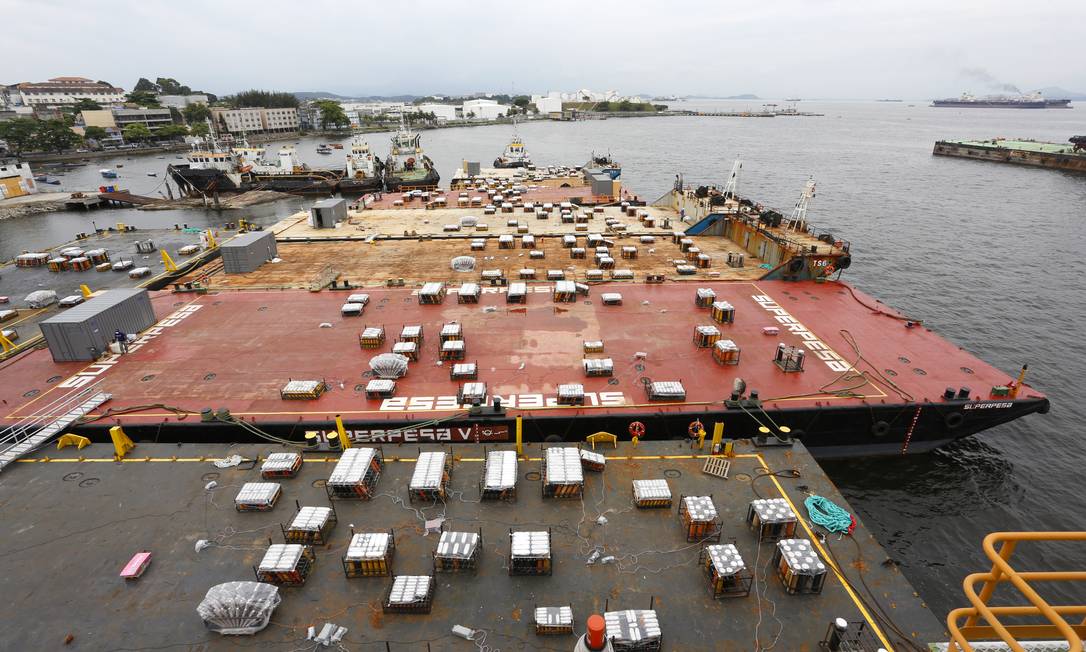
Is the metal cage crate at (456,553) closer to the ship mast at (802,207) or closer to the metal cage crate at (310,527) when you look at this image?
the metal cage crate at (310,527)

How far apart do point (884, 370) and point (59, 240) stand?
12294cm

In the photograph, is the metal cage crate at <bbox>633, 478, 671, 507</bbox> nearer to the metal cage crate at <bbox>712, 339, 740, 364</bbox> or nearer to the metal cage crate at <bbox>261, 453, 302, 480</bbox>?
the metal cage crate at <bbox>712, 339, 740, 364</bbox>

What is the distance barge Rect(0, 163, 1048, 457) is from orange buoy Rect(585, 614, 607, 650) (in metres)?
11.3

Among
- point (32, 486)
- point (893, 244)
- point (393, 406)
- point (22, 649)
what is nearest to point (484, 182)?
point (893, 244)

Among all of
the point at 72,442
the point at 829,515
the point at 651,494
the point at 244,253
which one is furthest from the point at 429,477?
the point at 244,253

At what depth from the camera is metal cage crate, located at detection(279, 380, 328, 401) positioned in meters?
29.3

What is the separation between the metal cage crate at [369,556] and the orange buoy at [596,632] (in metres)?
8.47

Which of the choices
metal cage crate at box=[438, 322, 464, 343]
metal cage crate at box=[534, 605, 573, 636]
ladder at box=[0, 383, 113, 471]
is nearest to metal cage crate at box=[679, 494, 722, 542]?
metal cage crate at box=[534, 605, 573, 636]

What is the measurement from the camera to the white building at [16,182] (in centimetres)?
11356

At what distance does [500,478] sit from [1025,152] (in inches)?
8159

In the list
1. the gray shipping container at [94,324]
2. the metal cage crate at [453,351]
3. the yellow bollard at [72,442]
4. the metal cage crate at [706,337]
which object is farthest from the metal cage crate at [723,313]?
the gray shipping container at [94,324]

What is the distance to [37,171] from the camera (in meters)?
164

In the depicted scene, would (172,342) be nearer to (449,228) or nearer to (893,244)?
(449,228)

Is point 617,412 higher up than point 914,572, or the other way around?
point 617,412
